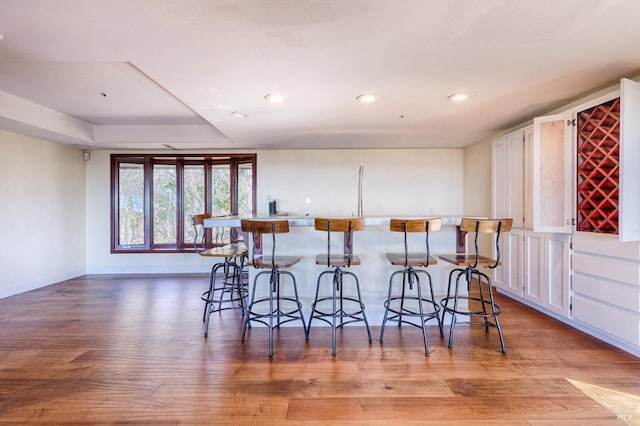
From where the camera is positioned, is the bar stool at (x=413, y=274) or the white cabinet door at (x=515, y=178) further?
the white cabinet door at (x=515, y=178)

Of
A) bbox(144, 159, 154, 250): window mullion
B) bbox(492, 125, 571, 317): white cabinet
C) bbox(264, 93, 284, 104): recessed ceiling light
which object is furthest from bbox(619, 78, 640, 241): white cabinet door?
bbox(144, 159, 154, 250): window mullion

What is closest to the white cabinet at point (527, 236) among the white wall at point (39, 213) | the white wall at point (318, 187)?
the white wall at point (318, 187)

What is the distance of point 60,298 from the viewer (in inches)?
153

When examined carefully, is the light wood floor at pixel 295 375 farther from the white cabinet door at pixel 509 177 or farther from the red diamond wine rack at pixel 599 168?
the white cabinet door at pixel 509 177

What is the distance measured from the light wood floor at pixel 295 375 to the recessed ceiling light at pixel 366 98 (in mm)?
2262

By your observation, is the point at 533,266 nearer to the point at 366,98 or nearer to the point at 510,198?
the point at 510,198

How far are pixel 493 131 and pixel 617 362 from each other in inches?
116

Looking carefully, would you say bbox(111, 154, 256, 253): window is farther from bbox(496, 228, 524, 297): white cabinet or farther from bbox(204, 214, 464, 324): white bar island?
bbox(496, 228, 524, 297): white cabinet

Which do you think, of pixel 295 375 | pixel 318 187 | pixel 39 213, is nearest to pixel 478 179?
pixel 318 187

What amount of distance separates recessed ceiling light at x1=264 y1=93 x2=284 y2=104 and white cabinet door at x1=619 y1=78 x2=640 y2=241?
272 centimetres

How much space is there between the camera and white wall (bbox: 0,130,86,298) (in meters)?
3.99

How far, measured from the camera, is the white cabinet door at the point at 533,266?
3.16 meters

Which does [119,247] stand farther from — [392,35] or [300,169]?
[392,35]

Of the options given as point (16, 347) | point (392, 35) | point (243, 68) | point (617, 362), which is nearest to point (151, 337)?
point (16, 347)
